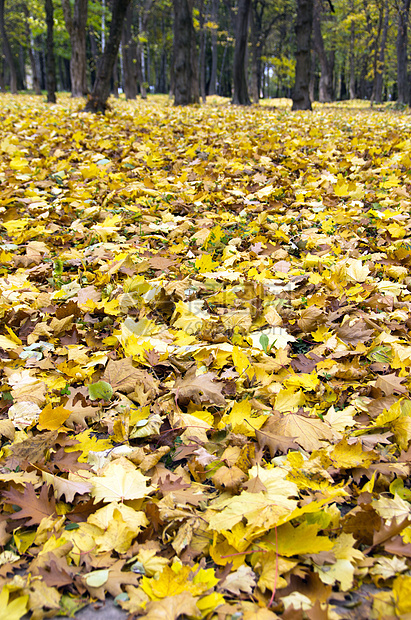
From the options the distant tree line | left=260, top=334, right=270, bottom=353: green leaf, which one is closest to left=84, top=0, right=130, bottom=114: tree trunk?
the distant tree line

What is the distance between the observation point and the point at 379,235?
3.08m

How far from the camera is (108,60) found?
333 inches

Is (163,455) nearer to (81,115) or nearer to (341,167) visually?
(341,167)

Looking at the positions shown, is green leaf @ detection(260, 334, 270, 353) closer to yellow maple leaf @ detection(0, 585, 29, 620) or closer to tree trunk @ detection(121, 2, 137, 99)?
yellow maple leaf @ detection(0, 585, 29, 620)

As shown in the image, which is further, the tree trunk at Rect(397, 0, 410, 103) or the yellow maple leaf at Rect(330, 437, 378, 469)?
the tree trunk at Rect(397, 0, 410, 103)

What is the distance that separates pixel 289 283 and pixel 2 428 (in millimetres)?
1561

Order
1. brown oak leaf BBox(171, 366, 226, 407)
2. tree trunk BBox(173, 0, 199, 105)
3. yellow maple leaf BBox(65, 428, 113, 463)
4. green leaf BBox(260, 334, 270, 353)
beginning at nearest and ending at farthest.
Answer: yellow maple leaf BBox(65, 428, 113, 463)
brown oak leaf BBox(171, 366, 226, 407)
green leaf BBox(260, 334, 270, 353)
tree trunk BBox(173, 0, 199, 105)

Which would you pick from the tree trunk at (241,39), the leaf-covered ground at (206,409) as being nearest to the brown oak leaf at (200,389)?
the leaf-covered ground at (206,409)

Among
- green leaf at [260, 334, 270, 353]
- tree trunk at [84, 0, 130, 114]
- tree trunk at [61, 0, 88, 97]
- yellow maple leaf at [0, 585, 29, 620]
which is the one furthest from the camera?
tree trunk at [61, 0, 88, 97]

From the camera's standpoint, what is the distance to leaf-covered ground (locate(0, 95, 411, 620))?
1.02 metres

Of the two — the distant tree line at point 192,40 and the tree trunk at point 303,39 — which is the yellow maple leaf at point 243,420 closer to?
the distant tree line at point 192,40

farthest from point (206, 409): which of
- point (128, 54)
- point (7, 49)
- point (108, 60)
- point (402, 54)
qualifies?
point (7, 49)

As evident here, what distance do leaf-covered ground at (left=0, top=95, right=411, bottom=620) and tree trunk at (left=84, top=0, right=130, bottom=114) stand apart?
626 centimetres

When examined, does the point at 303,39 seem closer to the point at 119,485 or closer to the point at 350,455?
the point at 350,455
